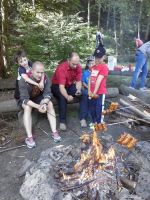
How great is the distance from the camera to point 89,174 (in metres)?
3.80

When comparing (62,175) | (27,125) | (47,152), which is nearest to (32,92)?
(27,125)

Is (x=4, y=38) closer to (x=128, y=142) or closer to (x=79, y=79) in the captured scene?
(x=79, y=79)

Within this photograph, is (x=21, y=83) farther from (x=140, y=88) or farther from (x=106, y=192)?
(x=140, y=88)

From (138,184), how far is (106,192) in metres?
0.40

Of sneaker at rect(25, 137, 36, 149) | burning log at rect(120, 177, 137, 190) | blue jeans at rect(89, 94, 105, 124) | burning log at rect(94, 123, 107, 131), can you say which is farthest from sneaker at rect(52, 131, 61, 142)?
burning log at rect(120, 177, 137, 190)

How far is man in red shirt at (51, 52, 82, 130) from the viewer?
19.8 feet

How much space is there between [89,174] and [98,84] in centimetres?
247

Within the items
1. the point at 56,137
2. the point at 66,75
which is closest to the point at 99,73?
the point at 66,75

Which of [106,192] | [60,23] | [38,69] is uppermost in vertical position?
[60,23]

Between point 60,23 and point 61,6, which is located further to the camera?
point 60,23

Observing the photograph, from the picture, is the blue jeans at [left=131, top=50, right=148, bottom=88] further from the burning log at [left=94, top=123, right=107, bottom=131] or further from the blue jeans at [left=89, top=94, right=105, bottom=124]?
the burning log at [left=94, top=123, right=107, bottom=131]

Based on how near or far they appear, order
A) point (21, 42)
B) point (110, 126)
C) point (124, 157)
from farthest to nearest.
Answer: point (21, 42)
point (110, 126)
point (124, 157)

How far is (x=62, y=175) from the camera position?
3.90 m

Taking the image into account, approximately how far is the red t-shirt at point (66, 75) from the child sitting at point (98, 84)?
31 cm
